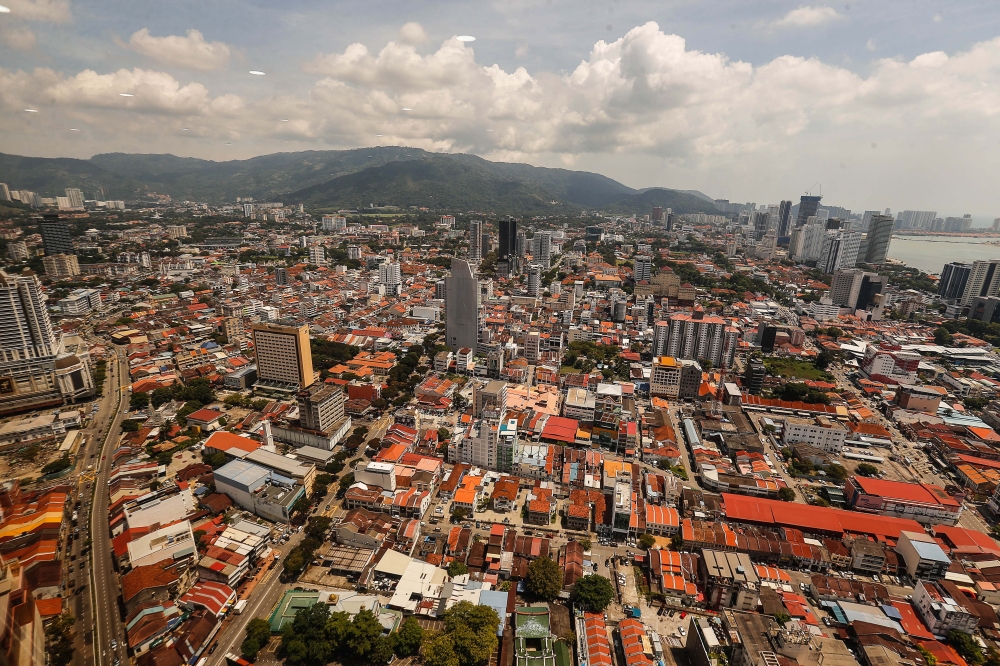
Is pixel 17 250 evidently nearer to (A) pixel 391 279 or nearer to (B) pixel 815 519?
(A) pixel 391 279

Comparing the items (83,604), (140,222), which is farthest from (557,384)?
(140,222)

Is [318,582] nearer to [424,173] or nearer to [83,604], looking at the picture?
[83,604]

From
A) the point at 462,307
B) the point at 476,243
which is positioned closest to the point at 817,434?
the point at 462,307

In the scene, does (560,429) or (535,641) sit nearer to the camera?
(535,641)

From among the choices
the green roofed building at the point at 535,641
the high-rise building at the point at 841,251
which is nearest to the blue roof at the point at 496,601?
the green roofed building at the point at 535,641

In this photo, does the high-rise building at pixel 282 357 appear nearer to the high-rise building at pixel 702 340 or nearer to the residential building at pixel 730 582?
the residential building at pixel 730 582
